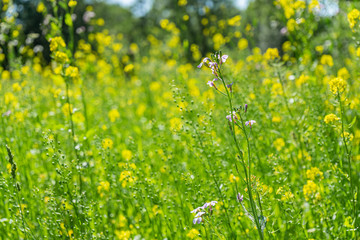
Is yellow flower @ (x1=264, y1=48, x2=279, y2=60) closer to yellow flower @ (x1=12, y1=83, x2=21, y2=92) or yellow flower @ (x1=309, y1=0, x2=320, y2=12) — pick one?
yellow flower @ (x1=309, y1=0, x2=320, y2=12)

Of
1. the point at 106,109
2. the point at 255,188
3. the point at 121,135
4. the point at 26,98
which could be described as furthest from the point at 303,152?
the point at 106,109

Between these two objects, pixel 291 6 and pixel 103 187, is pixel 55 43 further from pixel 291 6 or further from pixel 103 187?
pixel 291 6

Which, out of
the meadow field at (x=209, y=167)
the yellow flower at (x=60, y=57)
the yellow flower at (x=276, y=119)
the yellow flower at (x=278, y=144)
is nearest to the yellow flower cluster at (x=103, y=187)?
the meadow field at (x=209, y=167)

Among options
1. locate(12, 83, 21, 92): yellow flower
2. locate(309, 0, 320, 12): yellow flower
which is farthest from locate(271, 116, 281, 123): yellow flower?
locate(12, 83, 21, 92): yellow flower

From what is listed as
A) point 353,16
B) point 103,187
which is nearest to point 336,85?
point 353,16

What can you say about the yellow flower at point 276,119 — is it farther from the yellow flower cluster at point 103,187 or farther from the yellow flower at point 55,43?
the yellow flower at point 55,43

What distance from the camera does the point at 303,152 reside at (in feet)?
9.46

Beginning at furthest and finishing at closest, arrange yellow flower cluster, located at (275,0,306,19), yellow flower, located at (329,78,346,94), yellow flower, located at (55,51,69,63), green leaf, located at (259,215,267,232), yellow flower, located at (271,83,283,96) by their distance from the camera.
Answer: yellow flower cluster, located at (275,0,306,19) < yellow flower, located at (271,83,283,96) < yellow flower, located at (55,51,69,63) < yellow flower, located at (329,78,346,94) < green leaf, located at (259,215,267,232)

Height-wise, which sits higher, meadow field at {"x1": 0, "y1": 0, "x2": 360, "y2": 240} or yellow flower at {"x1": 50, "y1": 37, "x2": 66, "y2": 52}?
yellow flower at {"x1": 50, "y1": 37, "x2": 66, "y2": 52}

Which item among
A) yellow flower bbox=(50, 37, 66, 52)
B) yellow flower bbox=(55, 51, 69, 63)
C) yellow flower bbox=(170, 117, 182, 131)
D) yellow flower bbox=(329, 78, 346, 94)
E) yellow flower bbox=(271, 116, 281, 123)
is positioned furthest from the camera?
yellow flower bbox=(271, 116, 281, 123)

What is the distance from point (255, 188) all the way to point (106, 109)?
4164 mm

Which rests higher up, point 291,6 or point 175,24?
point 175,24

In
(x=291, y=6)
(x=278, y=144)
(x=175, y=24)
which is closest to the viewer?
(x=278, y=144)

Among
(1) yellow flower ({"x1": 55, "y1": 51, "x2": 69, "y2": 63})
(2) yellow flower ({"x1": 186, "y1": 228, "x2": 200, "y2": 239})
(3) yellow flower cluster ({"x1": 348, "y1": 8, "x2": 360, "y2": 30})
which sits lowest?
(2) yellow flower ({"x1": 186, "y1": 228, "x2": 200, "y2": 239})
